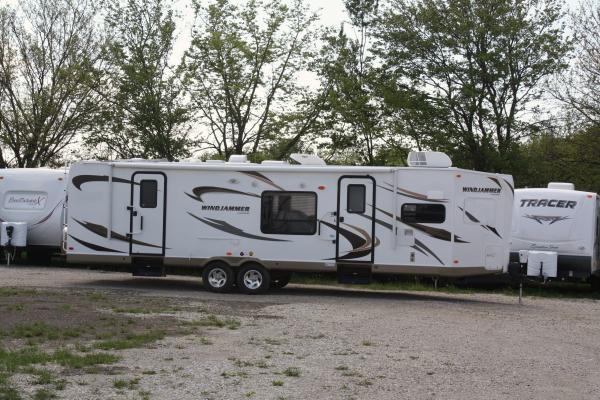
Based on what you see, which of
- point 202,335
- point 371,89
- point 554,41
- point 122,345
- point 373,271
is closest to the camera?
point 122,345

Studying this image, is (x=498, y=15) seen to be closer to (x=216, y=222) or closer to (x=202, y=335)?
(x=216, y=222)

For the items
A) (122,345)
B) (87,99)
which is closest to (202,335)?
(122,345)

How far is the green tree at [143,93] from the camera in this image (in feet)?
108

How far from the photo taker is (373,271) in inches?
672

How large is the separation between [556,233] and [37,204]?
14328mm

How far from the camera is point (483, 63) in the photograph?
3003cm

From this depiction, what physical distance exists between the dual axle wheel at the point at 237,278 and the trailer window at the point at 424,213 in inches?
123

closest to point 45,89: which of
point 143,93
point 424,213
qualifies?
point 143,93

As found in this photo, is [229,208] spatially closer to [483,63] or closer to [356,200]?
[356,200]

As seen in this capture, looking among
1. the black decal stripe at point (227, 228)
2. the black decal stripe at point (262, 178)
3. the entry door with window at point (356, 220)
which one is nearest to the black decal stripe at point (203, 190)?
the black decal stripe at point (227, 228)

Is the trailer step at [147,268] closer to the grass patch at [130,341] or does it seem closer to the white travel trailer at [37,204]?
the grass patch at [130,341]

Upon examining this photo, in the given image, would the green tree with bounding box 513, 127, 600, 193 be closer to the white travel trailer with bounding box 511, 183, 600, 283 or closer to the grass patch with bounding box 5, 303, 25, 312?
the white travel trailer with bounding box 511, 183, 600, 283

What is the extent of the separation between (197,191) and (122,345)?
307 inches

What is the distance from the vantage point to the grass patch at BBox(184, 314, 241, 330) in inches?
481
